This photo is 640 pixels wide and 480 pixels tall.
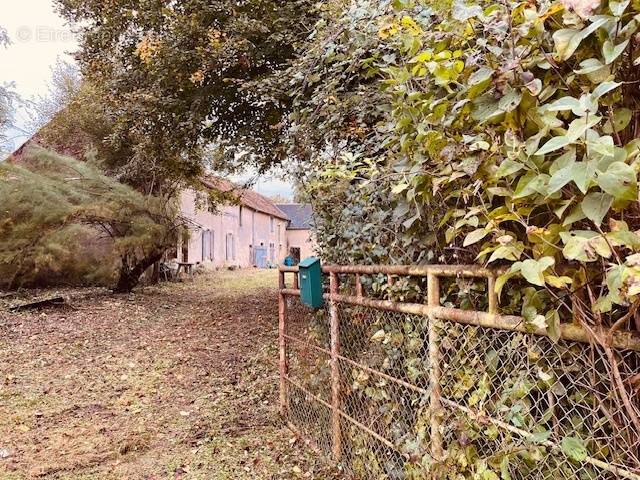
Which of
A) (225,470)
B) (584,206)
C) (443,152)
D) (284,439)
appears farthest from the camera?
(284,439)

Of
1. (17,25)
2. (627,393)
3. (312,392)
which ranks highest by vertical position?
(17,25)

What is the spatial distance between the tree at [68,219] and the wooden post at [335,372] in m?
7.70

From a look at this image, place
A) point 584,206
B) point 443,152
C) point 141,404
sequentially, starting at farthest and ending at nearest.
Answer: point 141,404 < point 443,152 < point 584,206

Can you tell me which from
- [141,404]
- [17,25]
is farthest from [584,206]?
[17,25]

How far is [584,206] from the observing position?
1117 mm

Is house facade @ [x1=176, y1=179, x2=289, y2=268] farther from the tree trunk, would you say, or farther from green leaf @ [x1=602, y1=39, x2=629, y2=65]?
green leaf @ [x1=602, y1=39, x2=629, y2=65]

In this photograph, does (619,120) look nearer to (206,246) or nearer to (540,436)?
(540,436)

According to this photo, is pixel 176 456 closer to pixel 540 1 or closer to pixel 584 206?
pixel 584 206

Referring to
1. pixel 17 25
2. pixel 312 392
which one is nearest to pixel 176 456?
pixel 312 392

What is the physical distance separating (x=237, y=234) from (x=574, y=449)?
23.6 meters

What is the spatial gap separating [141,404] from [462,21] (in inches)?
161

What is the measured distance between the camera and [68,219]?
362 inches

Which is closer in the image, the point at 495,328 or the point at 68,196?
the point at 495,328

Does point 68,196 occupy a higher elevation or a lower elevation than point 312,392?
higher
